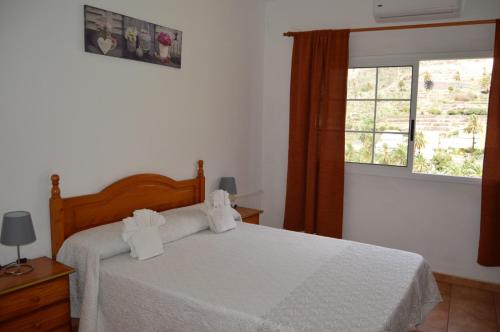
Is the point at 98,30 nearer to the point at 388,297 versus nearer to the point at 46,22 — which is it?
the point at 46,22

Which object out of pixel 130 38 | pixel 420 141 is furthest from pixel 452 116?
pixel 130 38

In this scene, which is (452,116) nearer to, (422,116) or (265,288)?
(422,116)

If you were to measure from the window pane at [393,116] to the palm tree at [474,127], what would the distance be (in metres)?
0.50

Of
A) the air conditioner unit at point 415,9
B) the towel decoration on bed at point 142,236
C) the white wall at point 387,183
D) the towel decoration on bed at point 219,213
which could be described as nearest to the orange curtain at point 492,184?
the white wall at point 387,183

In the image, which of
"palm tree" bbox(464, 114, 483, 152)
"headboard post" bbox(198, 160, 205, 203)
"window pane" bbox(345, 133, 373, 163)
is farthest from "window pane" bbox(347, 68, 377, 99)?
"headboard post" bbox(198, 160, 205, 203)

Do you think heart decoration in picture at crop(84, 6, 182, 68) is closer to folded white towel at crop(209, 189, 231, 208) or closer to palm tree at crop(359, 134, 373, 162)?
folded white towel at crop(209, 189, 231, 208)

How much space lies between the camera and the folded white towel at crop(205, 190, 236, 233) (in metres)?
2.93

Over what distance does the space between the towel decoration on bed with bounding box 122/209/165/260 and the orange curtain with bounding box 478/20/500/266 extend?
8.77ft

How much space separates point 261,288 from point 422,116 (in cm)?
255

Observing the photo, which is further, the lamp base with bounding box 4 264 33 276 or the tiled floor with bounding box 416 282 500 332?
the tiled floor with bounding box 416 282 500 332

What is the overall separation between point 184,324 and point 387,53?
3.02 meters

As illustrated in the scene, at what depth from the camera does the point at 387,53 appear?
12.1 feet

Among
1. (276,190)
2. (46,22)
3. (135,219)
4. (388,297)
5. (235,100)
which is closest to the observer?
(388,297)

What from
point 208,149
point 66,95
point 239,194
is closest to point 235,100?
point 208,149
